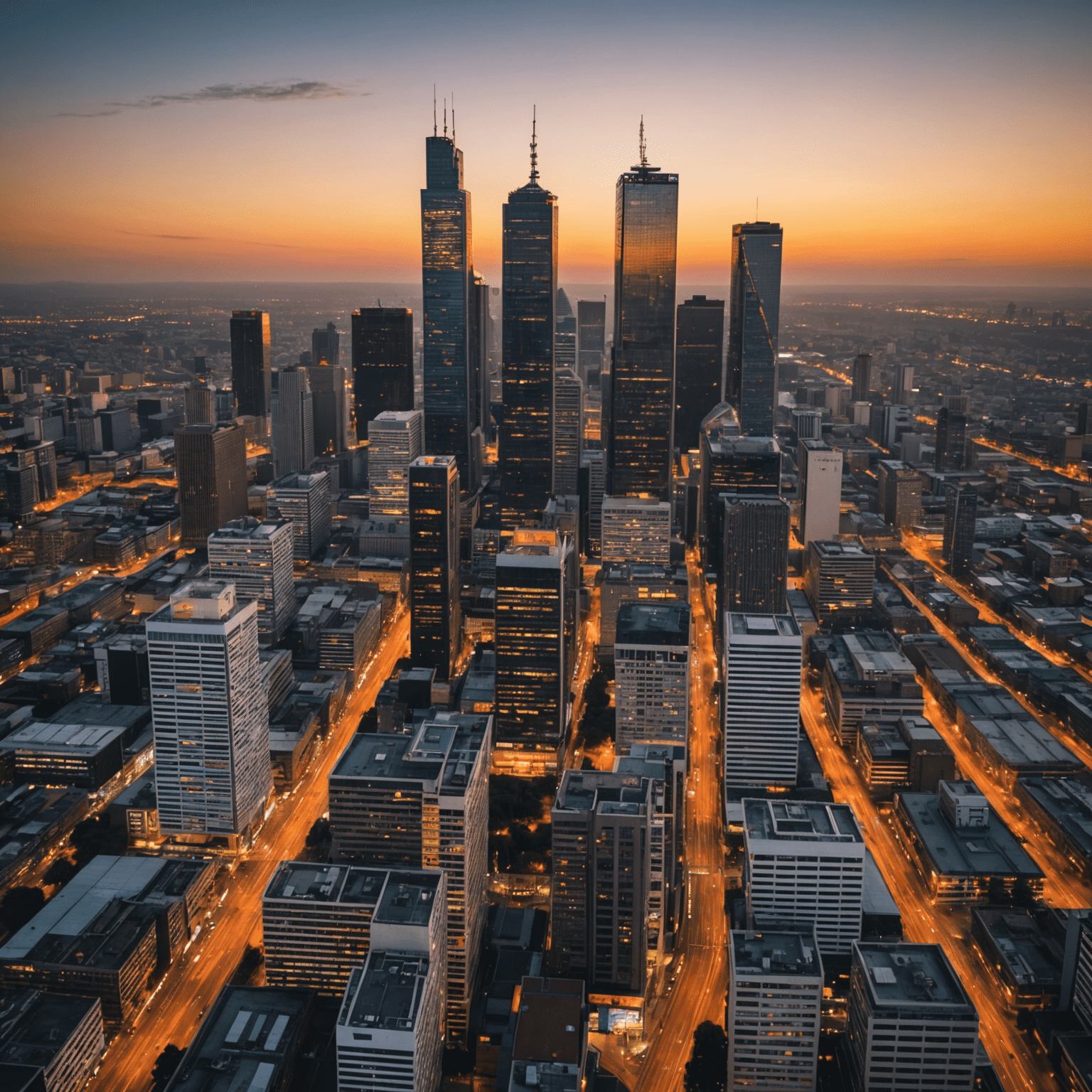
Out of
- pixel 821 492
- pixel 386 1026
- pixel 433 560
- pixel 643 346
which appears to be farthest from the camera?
pixel 643 346

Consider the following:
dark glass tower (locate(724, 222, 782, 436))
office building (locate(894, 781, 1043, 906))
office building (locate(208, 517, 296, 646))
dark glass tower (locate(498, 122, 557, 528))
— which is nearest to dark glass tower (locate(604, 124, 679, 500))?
dark glass tower (locate(498, 122, 557, 528))

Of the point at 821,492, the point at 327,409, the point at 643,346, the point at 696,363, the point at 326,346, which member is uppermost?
the point at 643,346

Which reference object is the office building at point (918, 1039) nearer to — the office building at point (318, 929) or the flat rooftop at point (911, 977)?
the flat rooftop at point (911, 977)

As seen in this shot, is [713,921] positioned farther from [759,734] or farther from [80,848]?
[80,848]

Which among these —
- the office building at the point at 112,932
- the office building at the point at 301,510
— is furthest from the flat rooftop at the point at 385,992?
the office building at the point at 301,510

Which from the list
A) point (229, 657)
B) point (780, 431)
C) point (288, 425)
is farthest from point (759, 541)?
point (780, 431)

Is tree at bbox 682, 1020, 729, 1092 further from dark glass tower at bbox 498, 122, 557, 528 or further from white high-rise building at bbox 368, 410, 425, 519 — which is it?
white high-rise building at bbox 368, 410, 425, 519

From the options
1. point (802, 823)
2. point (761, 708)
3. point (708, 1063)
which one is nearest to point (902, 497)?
point (761, 708)

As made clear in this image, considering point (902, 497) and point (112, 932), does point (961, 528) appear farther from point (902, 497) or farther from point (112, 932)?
point (112, 932)
